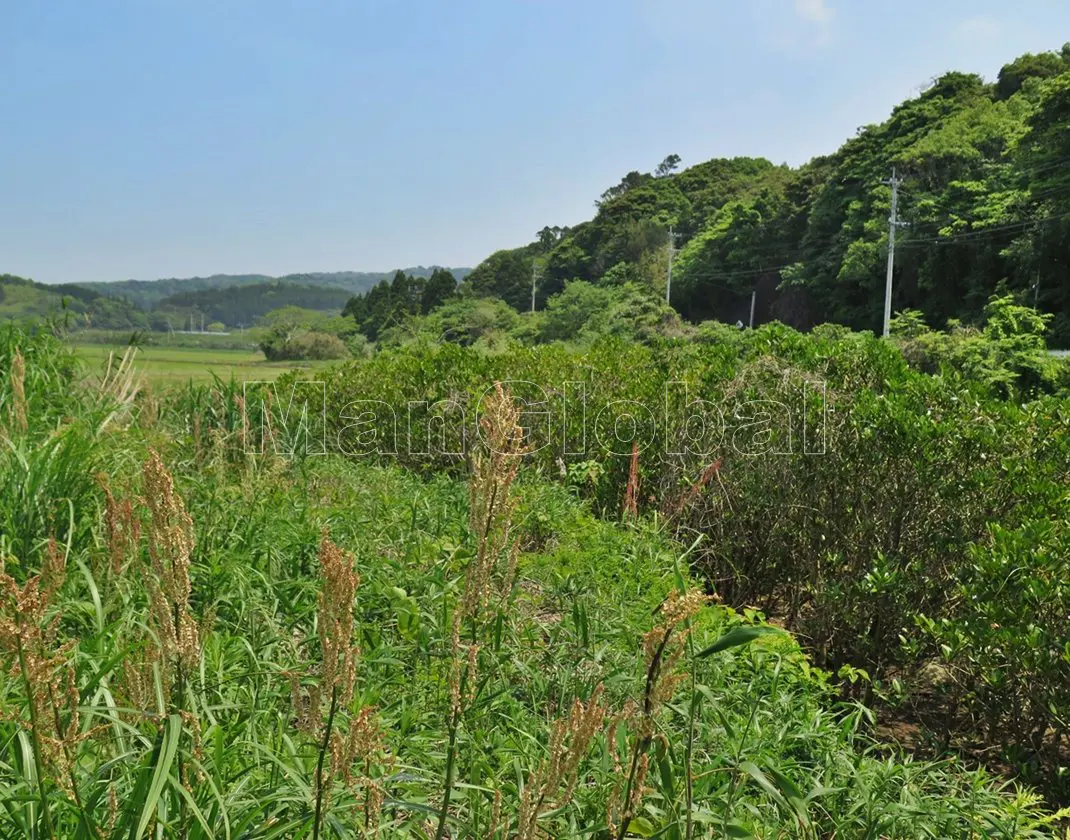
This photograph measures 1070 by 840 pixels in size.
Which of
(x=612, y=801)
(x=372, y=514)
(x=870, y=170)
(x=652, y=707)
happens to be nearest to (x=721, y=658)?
(x=612, y=801)

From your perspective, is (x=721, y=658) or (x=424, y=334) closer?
(x=721, y=658)

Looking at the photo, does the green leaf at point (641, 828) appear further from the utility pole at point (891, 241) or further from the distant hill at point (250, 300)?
the distant hill at point (250, 300)

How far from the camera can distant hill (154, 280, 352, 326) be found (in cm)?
8362

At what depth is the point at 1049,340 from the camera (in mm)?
26531

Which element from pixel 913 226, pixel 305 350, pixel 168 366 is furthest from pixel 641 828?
pixel 913 226

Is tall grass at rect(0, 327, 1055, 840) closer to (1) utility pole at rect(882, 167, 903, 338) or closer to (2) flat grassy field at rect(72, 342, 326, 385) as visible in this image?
(2) flat grassy field at rect(72, 342, 326, 385)

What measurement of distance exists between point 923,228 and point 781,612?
34603 mm

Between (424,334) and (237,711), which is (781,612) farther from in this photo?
(424,334)

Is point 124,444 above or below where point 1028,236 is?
below

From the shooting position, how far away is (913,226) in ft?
118

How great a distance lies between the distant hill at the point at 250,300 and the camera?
8362cm

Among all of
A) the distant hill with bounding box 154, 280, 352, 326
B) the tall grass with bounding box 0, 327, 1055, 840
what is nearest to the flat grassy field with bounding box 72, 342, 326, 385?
the tall grass with bounding box 0, 327, 1055, 840

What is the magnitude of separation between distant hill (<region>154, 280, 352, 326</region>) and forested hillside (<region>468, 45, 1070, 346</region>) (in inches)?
1540

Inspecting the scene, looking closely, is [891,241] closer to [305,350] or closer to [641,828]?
[305,350]
